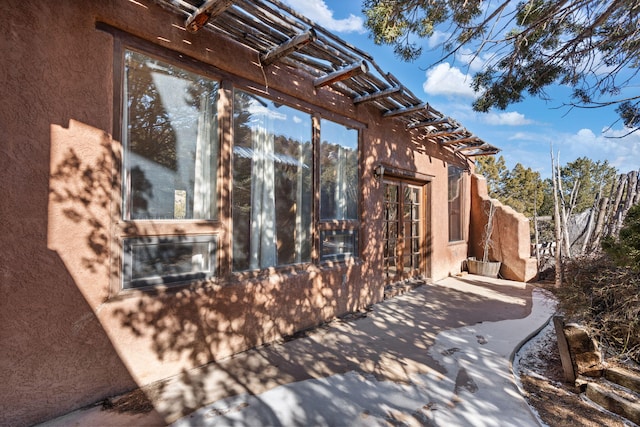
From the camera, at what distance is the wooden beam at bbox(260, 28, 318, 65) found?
279 cm

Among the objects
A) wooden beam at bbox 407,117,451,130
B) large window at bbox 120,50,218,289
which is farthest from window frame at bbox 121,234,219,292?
wooden beam at bbox 407,117,451,130

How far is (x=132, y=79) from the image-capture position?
2502 millimetres

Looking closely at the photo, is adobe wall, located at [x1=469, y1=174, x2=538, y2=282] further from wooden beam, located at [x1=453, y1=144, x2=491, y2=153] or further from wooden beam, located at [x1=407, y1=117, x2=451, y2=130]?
wooden beam, located at [x1=407, y1=117, x2=451, y2=130]

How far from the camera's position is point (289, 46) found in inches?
117

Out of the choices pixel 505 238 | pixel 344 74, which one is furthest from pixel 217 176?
pixel 505 238

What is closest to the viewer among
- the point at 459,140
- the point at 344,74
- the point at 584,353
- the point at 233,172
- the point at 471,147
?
the point at 584,353

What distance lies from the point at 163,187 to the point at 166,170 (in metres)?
0.16

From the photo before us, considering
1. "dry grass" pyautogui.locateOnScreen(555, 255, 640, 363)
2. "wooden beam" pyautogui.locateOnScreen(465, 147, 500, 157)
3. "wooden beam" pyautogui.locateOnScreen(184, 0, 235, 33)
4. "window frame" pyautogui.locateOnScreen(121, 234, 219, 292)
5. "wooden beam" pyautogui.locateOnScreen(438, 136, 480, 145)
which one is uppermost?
"wooden beam" pyautogui.locateOnScreen(438, 136, 480, 145)

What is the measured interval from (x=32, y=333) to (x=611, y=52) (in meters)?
5.88

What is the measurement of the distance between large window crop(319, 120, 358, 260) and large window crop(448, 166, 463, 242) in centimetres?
401

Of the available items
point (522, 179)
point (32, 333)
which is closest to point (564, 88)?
point (32, 333)

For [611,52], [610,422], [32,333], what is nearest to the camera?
[32,333]

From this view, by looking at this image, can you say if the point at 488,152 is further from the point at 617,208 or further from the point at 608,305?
the point at 608,305

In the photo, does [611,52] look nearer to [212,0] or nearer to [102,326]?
[212,0]
